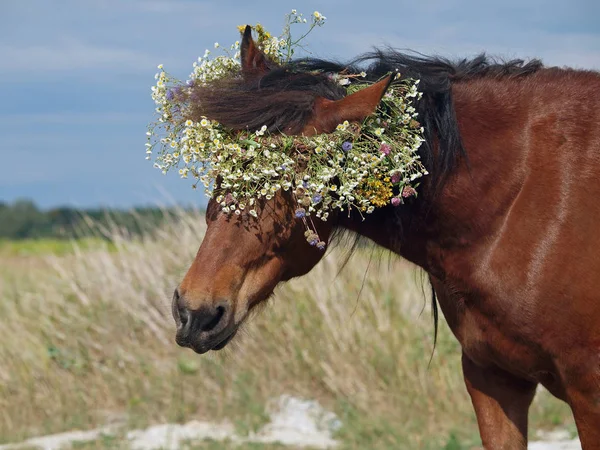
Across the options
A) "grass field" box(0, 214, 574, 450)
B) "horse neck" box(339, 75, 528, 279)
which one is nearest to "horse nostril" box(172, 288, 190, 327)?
"horse neck" box(339, 75, 528, 279)

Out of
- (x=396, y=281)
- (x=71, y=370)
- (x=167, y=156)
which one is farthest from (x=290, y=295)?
(x=167, y=156)

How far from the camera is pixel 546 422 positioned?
683 centimetres

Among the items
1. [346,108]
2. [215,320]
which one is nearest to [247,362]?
[215,320]

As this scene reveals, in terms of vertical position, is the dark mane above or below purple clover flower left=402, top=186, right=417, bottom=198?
above

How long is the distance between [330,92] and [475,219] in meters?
0.76

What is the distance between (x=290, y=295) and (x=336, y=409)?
1.30 metres

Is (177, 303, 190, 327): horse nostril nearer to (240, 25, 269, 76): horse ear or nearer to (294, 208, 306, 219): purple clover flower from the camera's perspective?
(294, 208, 306, 219): purple clover flower

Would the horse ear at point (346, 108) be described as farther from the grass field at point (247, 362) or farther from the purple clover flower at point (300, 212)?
the grass field at point (247, 362)

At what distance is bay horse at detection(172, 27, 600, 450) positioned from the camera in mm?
3131

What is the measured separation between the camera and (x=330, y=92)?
3246 millimetres

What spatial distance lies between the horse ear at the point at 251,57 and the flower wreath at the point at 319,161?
15cm

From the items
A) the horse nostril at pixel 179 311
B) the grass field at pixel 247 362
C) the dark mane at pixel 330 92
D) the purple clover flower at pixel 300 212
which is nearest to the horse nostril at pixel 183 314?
the horse nostril at pixel 179 311

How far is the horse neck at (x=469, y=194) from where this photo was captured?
131 inches

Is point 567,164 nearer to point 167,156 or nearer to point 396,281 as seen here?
point 167,156
